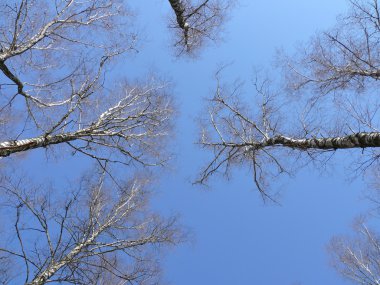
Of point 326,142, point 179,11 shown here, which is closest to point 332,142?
point 326,142

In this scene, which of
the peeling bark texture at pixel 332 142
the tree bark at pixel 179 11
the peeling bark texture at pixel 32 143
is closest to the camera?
the peeling bark texture at pixel 332 142

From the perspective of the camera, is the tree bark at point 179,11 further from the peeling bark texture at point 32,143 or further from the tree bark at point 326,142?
the peeling bark texture at point 32,143

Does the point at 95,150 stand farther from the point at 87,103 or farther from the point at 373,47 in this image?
the point at 373,47

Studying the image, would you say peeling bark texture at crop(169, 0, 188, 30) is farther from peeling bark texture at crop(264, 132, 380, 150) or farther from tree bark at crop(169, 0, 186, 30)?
peeling bark texture at crop(264, 132, 380, 150)

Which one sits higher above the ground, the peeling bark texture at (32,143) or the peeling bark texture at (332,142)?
the peeling bark texture at (32,143)

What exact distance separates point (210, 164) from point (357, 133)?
3.57 metres

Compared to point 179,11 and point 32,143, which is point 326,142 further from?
point 32,143

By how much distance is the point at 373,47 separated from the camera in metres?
7.55

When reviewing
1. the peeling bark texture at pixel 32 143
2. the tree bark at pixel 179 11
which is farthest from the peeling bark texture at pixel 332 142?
the peeling bark texture at pixel 32 143

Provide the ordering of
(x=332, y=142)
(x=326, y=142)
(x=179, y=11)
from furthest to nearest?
1. (x=179, y=11)
2. (x=326, y=142)
3. (x=332, y=142)

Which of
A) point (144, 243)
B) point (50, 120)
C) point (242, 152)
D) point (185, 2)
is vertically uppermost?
point (185, 2)

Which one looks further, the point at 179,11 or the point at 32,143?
the point at 179,11

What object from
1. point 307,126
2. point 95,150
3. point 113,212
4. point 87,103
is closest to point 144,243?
point 113,212

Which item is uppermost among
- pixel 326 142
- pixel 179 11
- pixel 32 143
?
pixel 179 11
